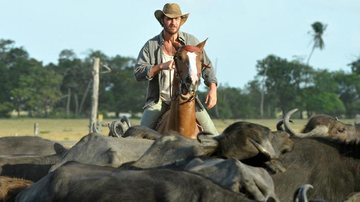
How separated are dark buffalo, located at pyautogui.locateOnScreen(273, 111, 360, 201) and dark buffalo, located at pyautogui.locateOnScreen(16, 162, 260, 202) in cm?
193

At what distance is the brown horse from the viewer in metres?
8.76

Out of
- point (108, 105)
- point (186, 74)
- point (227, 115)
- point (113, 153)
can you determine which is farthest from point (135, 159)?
point (108, 105)

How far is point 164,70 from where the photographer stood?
9.62 meters

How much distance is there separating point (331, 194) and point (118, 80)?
9236 cm

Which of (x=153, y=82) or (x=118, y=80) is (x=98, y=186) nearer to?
(x=153, y=82)

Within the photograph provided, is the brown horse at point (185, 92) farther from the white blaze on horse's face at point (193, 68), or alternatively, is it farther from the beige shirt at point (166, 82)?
the beige shirt at point (166, 82)

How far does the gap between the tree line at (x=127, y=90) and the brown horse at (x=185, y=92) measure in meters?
78.9

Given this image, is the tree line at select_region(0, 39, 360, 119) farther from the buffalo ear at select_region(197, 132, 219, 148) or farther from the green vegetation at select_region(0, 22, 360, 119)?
the buffalo ear at select_region(197, 132, 219, 148)

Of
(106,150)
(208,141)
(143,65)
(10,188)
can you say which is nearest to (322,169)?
(208,141)

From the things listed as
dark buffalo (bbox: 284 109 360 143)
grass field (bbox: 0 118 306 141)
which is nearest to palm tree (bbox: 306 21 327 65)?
grass field (bbox: 0 118 306 141)

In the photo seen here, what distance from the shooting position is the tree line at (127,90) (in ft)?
304

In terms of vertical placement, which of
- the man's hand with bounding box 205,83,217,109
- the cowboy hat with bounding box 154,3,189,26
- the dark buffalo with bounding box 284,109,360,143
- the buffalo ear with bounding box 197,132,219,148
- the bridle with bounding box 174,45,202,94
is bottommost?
the buffalo ear with bounding box 197,132,219,148

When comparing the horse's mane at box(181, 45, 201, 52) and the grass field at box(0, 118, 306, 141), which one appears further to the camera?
the grass field at box(0, 118, 306, 141)

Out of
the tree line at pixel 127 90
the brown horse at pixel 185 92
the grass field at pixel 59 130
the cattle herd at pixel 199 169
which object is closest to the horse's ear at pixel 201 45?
the brown horse at pixel 185 92
